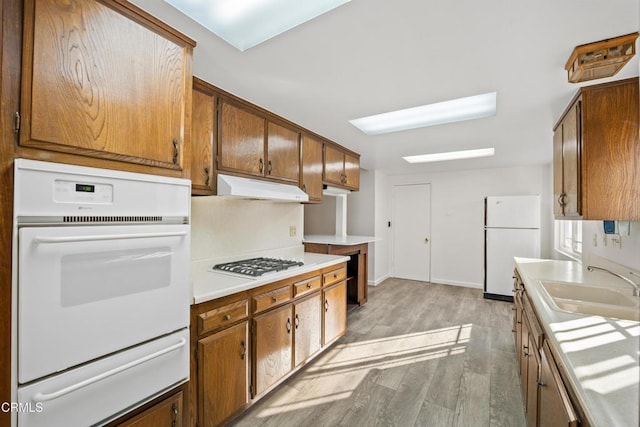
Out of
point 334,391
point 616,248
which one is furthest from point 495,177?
point 334,391

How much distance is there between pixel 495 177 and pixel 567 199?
3.44 metres

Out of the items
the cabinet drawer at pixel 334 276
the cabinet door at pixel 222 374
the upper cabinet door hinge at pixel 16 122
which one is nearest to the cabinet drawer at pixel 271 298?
the cabinet door at pixel 222 374

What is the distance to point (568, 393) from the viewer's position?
3.00 ft

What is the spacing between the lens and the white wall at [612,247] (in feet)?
5.94

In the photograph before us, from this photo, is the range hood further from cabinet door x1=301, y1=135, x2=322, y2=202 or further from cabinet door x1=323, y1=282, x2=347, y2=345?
cabinet door x1=323, y1=282, x2=347, y2=345

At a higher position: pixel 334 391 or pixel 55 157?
pixel 55 157

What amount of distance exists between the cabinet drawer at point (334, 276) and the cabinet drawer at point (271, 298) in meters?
0.55

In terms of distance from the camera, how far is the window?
3.67 metres

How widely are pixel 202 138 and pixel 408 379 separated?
2.47 metres

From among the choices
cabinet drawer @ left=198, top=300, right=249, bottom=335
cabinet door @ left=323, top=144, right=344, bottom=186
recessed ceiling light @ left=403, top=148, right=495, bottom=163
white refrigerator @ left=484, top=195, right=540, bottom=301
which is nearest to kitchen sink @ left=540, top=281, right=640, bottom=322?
cabinet drawer @ left=198, top=300, right=249, bottom=335

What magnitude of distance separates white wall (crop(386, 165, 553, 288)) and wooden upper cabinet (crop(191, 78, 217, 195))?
467 centimetres

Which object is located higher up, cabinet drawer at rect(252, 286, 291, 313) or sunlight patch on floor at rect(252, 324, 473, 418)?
cabinet drawer at rect(252, 286, 291, 313)

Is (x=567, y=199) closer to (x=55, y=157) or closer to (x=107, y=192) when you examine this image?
(x=107, y=192)

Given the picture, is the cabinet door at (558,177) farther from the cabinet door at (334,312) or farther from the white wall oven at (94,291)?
the white wall oven at (94,291)
